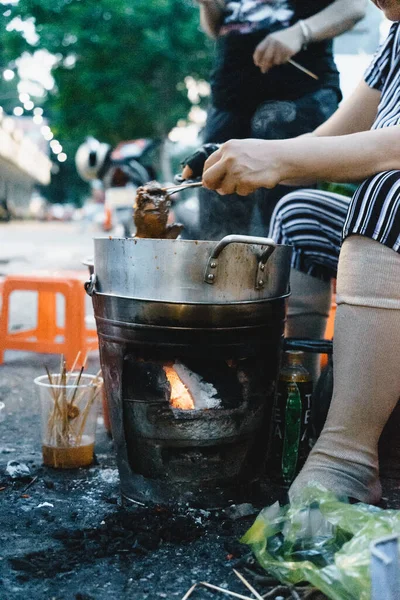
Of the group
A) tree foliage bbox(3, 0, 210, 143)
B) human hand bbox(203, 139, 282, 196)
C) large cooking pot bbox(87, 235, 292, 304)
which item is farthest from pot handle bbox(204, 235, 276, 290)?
tree foliage bbox(3, 0, 210, 143)

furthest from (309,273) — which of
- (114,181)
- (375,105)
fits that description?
(114,181)

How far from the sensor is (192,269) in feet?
6.53

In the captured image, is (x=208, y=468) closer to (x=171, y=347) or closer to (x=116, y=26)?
(x=171, y=347)

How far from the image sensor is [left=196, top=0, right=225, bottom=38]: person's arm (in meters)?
3.52

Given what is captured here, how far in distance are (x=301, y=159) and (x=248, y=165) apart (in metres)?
0.17

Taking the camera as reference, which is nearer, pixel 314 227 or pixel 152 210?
pixel 152 210

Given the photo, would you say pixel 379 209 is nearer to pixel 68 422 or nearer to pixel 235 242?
pixel 235 242

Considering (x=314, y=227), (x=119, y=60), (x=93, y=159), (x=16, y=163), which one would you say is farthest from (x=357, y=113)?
(x=16, y=163)

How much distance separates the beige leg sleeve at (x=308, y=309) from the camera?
2.88 meters

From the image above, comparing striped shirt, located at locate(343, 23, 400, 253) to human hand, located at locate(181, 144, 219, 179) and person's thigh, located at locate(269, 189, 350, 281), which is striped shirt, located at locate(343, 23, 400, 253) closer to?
person's thigh, located at locate(269, 189, 350, 281)

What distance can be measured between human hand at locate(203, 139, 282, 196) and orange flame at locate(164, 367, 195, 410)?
616 mm

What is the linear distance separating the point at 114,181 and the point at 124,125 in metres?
7.58

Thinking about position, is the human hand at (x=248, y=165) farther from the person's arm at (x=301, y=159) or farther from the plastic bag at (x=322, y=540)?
the plastic bag at (x=322, y=540)

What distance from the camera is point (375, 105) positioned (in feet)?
9.00
